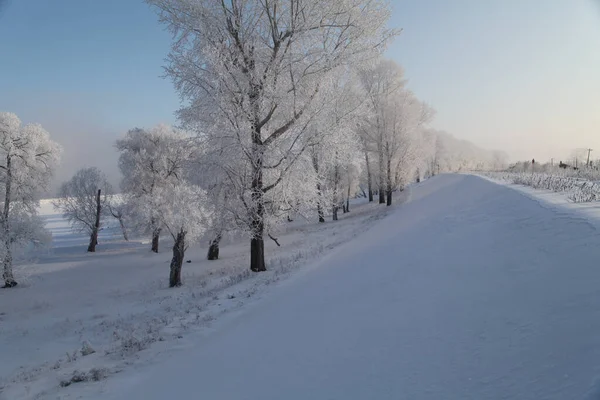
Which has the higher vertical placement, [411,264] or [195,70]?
[195,70]

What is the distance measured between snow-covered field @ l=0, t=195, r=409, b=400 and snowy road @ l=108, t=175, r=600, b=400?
3.19 feet

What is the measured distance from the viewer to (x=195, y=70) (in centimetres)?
955

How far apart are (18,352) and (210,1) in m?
10.6

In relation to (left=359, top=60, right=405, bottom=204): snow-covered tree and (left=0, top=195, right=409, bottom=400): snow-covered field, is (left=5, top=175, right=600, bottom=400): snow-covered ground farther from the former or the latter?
(left=359, top=60, right=405, bottom=204): snow-covered tree

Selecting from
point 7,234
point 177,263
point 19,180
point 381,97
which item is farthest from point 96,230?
point 381,97

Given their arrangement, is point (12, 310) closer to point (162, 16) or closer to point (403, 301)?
point (162, 16)

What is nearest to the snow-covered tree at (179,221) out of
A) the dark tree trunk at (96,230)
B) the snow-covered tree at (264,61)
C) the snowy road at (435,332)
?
the snow-covered tree at (264,61)

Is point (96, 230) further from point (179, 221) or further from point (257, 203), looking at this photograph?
point (257, 203)

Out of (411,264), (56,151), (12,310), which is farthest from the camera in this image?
(56,151)

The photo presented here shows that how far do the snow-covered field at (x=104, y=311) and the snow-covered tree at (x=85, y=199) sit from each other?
10.8m

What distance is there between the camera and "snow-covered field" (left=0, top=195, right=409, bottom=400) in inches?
194

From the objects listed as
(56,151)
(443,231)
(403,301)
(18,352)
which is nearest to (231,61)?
(443,231)

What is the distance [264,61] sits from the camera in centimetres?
959

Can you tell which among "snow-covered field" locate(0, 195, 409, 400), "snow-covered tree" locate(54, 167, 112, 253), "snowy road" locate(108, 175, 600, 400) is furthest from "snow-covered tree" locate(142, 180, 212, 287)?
"snow-covered tree" locate(54, 167, 112, 253)
